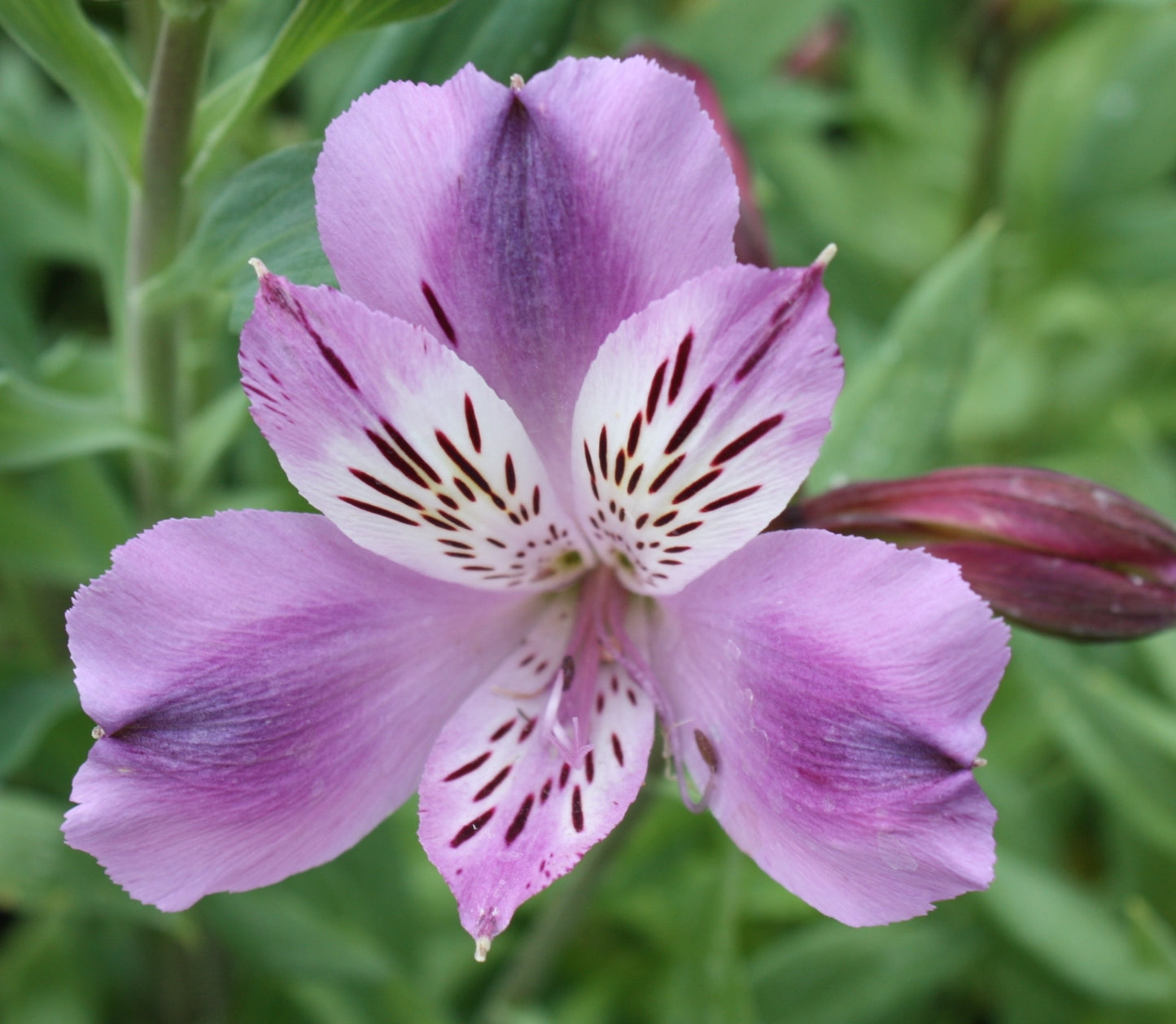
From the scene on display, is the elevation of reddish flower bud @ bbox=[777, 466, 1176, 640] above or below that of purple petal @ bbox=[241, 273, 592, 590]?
below

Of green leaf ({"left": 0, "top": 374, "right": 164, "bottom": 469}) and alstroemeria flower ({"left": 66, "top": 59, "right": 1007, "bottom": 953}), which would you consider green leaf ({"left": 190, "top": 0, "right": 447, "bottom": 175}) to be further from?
green leaf ({"left": 0, "top": 374, "right": 164, "bottom": 469})

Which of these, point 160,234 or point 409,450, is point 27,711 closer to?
point 160,234

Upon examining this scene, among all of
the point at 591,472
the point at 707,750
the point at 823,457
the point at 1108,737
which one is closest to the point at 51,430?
the point at 591,472

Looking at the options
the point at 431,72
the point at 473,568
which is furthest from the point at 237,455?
the point at 473,568

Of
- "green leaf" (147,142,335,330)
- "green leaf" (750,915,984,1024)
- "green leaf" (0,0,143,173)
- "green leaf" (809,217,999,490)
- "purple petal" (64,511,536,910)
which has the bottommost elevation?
"green leaf" (750,915,984,1024)

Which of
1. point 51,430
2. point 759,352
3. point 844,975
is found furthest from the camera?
point 844,975

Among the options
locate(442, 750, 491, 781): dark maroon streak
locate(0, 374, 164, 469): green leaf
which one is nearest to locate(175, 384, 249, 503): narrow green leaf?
locate(0, 374, 164, 469): green leaf
